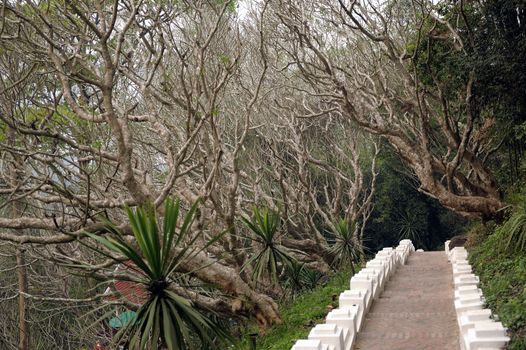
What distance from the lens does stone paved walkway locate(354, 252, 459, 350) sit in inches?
330

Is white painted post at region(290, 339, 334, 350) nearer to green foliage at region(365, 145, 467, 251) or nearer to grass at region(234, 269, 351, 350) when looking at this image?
grass at region(234, 269, 351, 350)

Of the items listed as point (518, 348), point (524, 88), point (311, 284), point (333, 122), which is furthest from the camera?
point (333, 122)

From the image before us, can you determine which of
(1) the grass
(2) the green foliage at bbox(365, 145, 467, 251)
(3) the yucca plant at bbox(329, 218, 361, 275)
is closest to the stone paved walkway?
(1) the grass

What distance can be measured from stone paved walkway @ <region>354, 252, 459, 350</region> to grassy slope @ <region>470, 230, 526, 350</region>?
26.0 inches

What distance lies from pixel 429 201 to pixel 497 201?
56.3 feet

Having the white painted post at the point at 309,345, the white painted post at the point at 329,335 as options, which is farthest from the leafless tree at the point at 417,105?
the white painted post at the point at 309,345

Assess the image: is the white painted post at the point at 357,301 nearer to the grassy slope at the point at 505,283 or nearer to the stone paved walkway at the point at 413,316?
the stone paved walkway at the point at 413,316

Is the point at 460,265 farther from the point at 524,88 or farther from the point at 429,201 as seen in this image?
the point at 429,201

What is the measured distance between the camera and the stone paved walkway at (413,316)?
330 inches

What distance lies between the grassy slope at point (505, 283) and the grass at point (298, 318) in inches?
98.2

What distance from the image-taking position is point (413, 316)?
1005cm

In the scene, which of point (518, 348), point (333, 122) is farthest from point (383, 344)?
point (333, 122)

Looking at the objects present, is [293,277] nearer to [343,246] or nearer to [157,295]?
[343,246]

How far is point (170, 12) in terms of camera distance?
39.1 ft
